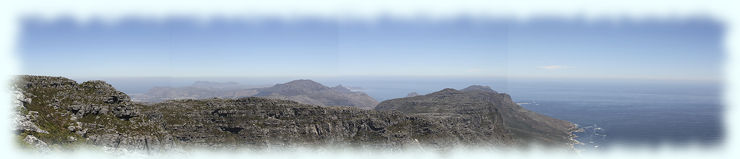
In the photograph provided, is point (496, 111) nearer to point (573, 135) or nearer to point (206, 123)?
point (573, 135)

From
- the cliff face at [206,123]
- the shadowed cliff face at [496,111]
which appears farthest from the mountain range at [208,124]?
the shadowed cliff face at [496,111]

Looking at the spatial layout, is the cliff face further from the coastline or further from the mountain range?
the coastline

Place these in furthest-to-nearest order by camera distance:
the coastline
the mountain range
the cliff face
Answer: the coastline
the cliff face
the mountain range

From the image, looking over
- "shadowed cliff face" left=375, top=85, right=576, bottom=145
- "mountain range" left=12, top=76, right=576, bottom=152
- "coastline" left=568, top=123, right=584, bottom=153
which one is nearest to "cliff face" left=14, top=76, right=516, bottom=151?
"mountain range" left=12, top=76, right=576, bottom=152

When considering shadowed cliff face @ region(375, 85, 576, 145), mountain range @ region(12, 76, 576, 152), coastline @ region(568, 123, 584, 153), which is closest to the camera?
mountain range @ region(12, 76, 576, 152)

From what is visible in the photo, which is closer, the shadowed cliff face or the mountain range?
the mountain range

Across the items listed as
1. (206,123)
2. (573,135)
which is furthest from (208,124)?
(573,135)
